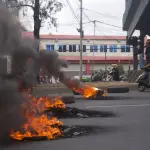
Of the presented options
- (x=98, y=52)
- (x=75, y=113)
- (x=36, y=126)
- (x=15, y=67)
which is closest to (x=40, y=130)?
(x=36, y=126)

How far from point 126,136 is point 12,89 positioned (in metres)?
2.24

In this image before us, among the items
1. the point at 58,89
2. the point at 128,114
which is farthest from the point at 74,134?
the point at 58,89

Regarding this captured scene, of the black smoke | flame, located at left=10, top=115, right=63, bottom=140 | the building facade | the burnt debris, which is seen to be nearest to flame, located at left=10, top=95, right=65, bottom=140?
flame, located at left=10, top=115, right=63, bottom=140

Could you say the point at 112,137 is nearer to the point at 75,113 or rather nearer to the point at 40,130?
the point at 40,130

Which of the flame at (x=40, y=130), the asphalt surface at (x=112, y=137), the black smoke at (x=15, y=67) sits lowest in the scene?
the asphalt surface at (x=112, y=137)

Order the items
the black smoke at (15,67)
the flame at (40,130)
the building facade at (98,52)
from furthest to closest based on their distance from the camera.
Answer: the building facade at (98,52)
the flame at (40,130)
the black smoke at (15,67)

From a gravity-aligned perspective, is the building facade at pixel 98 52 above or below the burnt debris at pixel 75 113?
above

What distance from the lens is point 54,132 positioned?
7.06 meters

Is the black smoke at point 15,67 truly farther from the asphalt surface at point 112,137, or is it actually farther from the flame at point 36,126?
the asphalt surface at point 112,137

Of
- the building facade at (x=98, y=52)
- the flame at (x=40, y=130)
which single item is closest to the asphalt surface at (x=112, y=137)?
the flame at (x=40, y=130)

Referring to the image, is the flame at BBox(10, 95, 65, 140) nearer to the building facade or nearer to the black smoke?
the black smoke

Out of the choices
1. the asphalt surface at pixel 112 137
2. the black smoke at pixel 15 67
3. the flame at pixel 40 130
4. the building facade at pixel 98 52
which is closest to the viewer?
the asphalt surface at pixel 112 137

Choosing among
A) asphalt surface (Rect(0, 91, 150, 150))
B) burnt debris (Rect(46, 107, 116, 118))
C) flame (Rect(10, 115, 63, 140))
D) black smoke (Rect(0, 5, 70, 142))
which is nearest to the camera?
asphalt surface (Rect(0, 91, 150, 150))

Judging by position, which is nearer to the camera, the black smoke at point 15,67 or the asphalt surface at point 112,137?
the asphalt surface at point 112,137
